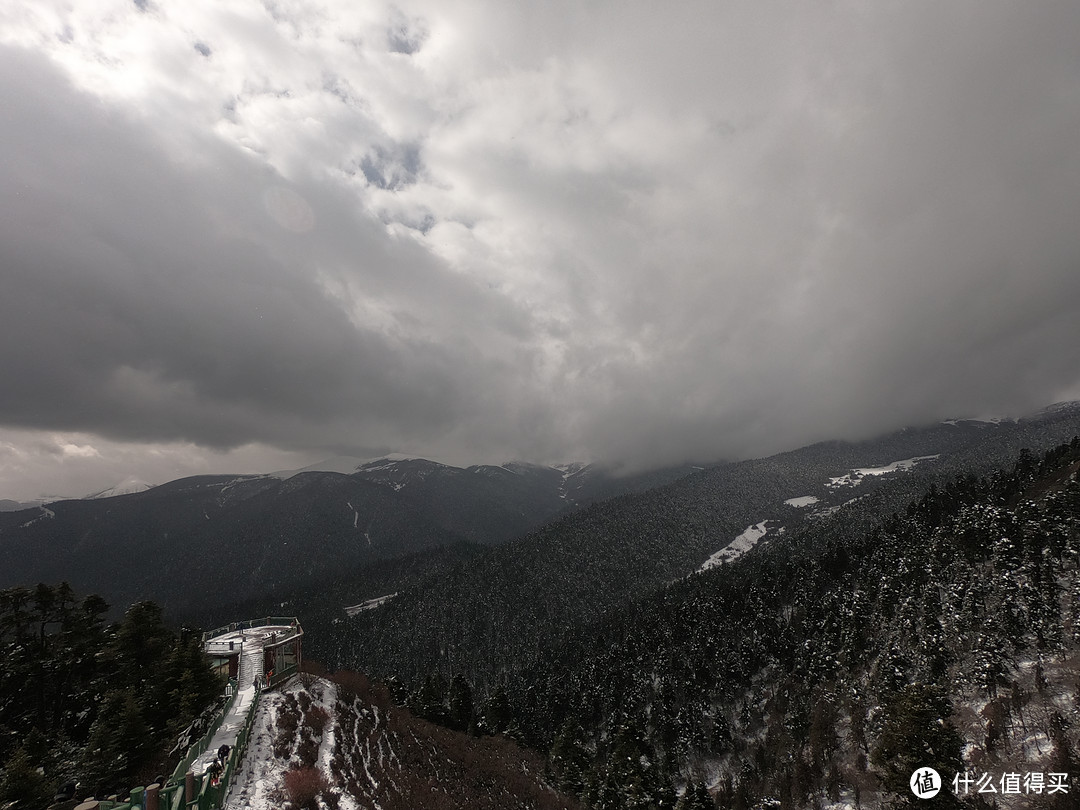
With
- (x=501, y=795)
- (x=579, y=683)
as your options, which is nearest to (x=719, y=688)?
(x=579, y=683)

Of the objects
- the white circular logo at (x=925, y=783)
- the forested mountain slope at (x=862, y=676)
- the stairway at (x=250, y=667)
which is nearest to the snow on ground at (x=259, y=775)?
the stairway at (x=250, y=667)

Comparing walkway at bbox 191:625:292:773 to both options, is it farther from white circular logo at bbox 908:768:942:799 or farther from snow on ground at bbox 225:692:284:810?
white circular logo at bbox 908:768:942:799

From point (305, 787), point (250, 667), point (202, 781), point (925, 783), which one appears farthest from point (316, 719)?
point (925, 783)

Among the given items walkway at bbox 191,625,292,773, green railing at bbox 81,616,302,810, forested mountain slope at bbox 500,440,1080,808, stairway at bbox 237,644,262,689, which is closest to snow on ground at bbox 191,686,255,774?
walkway at bbox 191,625,292,773

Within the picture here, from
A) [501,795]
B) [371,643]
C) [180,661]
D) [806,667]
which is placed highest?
[180,661]

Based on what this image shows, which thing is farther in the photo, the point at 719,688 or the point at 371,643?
the point at 371,643

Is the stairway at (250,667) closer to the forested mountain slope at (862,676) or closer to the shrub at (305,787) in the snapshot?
the shrub at (305,787)

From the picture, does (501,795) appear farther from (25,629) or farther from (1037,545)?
(1037,545)

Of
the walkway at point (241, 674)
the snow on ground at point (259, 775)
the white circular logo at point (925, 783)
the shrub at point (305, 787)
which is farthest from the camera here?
the white circular logo at point (925, 783)

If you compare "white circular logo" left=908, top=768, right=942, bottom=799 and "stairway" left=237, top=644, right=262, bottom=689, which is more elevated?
"stairway" left=237, top=644, right=262, bottom=689
